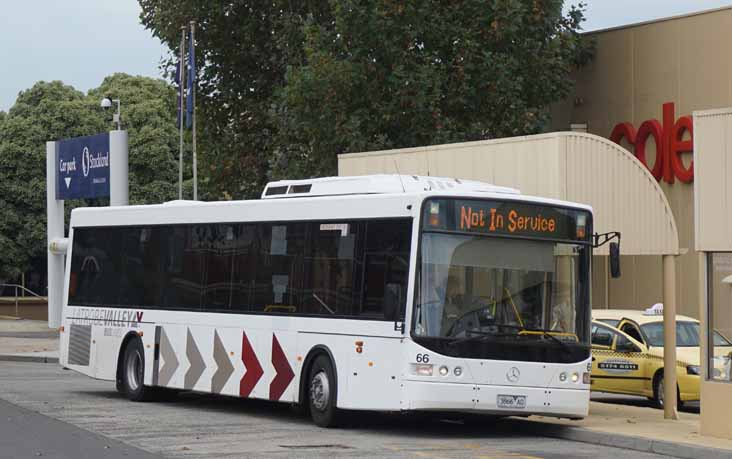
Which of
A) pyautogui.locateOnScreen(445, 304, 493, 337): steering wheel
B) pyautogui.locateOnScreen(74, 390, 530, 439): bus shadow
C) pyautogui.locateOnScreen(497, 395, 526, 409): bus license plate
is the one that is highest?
pyautogui.locateOnScreen(445, 304, 493, 337): steering wheel

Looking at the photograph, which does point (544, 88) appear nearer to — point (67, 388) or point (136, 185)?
point (67, 388)

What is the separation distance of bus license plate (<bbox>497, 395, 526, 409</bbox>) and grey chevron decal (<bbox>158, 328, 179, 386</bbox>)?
610 cm

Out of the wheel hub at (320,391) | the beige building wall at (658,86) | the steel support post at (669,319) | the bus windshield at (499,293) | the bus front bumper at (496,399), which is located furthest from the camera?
the beige building wall at (658,86)

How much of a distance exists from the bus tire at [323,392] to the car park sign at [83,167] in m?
18.7

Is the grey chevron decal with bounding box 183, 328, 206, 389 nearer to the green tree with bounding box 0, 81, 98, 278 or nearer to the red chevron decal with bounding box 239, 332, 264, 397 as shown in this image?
the red chevron decal with bounding box 239, 332, 264, 397

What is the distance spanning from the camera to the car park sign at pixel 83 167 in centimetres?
3631

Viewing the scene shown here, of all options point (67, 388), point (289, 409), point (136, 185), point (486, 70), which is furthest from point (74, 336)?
point (136, 185)

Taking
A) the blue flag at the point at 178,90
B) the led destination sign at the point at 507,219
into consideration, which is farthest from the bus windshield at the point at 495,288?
the blue flag at the point at 178,90

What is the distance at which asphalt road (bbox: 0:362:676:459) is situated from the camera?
1487cm

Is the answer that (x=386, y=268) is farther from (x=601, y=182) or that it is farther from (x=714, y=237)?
(x=601, y=182)

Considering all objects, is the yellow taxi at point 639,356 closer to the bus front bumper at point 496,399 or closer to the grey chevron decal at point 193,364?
the bus front bumper at point 496,399

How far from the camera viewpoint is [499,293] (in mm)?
16828

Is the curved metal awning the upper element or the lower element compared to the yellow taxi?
upper

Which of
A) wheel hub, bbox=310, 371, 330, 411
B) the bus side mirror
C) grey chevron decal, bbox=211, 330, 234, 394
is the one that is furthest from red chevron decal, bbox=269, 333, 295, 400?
the bus side mirror
